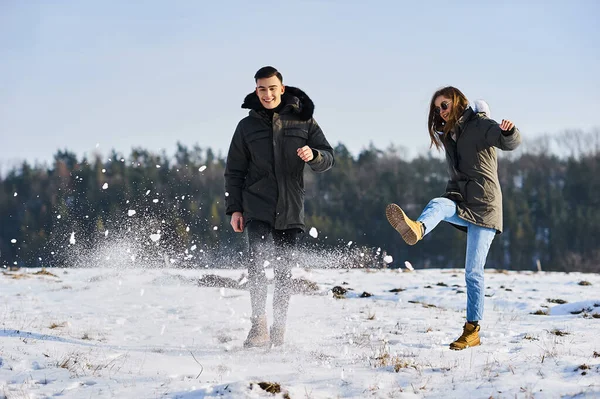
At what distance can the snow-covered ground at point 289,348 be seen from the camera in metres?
3.81

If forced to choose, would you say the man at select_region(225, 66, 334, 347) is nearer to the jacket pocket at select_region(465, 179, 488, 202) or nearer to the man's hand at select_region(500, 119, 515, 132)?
the jacket pocket at select_region(465, 179, 488, 202)

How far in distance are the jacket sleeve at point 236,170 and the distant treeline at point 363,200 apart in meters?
43.3

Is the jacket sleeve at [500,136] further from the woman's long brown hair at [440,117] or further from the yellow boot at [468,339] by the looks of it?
the yellow boot at [468,339]

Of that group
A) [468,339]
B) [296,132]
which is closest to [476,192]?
[468,339]

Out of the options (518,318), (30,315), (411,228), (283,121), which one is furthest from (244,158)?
(518,318)

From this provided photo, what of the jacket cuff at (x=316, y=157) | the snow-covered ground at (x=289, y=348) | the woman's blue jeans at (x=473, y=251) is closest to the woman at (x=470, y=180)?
the woman's blue jeans at (x=473, y=251)

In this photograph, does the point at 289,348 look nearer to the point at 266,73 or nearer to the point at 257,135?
the point at 257,135

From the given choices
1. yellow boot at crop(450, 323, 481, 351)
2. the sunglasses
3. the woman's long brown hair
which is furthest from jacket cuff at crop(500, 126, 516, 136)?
yellow boot at crop(450, 323, 481, 351)

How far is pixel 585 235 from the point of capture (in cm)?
5838

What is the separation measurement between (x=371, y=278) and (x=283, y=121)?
27.5ft

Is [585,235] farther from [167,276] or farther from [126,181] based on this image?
[167,276]

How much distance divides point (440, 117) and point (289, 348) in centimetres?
232

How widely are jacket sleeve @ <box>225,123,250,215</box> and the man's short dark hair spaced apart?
48cm

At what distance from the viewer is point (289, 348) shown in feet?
16.5
